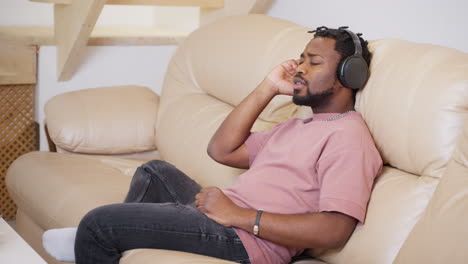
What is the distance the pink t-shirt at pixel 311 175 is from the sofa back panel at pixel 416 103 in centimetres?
5

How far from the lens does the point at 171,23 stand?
146 inches

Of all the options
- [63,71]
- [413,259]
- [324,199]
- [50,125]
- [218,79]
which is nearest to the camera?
[413,259]

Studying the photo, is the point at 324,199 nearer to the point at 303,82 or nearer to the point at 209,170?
the point at 303,82

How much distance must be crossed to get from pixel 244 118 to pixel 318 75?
0.89 feet

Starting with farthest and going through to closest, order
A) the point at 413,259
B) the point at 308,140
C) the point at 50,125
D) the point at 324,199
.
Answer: the point at 50,125
the point at 308,140
the point at 324,199
the point at 413,259

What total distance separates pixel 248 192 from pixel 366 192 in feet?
1.05

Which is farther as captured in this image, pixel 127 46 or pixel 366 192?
pixel 127 46

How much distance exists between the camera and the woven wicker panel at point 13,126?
2.95m

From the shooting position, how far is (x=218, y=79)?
2.27m

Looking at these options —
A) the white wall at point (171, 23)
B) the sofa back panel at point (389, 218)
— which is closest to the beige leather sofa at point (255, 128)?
the sofa back panel at point (389, 218)

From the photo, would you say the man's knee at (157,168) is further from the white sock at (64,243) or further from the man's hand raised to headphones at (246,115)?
the white sock at (64,243)

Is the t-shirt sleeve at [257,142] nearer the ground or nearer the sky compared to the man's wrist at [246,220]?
nearer the sky

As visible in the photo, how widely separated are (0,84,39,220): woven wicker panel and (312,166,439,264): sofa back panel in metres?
1.94

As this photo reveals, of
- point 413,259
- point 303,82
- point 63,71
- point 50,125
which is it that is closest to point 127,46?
point 63,71
